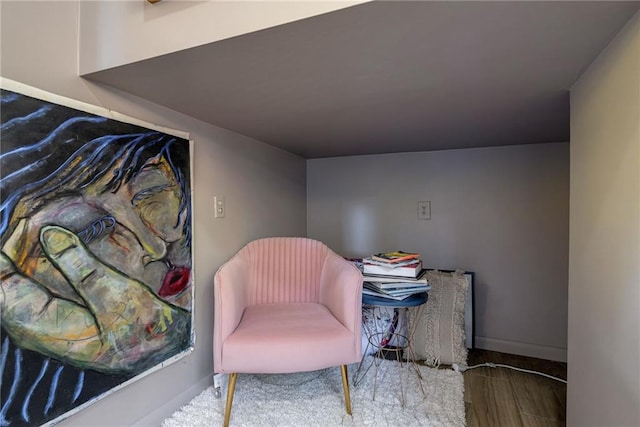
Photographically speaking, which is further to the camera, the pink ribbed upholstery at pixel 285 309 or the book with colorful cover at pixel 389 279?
the book with colorful cover at pixel 389 279

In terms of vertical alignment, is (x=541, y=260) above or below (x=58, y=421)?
above

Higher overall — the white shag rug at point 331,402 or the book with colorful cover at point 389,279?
the book with colorful cover at point 389,279

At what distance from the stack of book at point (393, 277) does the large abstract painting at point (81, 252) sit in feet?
3.21

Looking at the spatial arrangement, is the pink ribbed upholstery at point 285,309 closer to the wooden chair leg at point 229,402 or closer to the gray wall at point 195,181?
the wooden chair leg at point 229,402

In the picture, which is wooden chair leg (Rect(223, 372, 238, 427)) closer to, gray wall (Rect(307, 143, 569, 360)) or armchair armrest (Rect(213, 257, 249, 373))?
armchair armrest (Rect(213, 257, 249, 373))

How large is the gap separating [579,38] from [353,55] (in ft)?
2.10

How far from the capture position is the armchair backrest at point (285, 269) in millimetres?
2041

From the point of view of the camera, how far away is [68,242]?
118 centimetres

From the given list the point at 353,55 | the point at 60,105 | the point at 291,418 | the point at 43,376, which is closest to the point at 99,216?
the point at 60,105

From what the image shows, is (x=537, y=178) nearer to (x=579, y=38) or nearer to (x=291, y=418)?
(x=579, y=38)

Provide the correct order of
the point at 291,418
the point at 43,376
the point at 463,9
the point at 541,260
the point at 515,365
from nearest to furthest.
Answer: the point at 463,9 < the point at 43,376 < the point at 291,418 < the point at 515,365 < the point at 541,260

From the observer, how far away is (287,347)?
1.49 m

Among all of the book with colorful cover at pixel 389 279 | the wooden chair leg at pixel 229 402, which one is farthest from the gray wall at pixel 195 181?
the book with colorful cover at pixel 389 279

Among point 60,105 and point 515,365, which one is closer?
point 60,105
